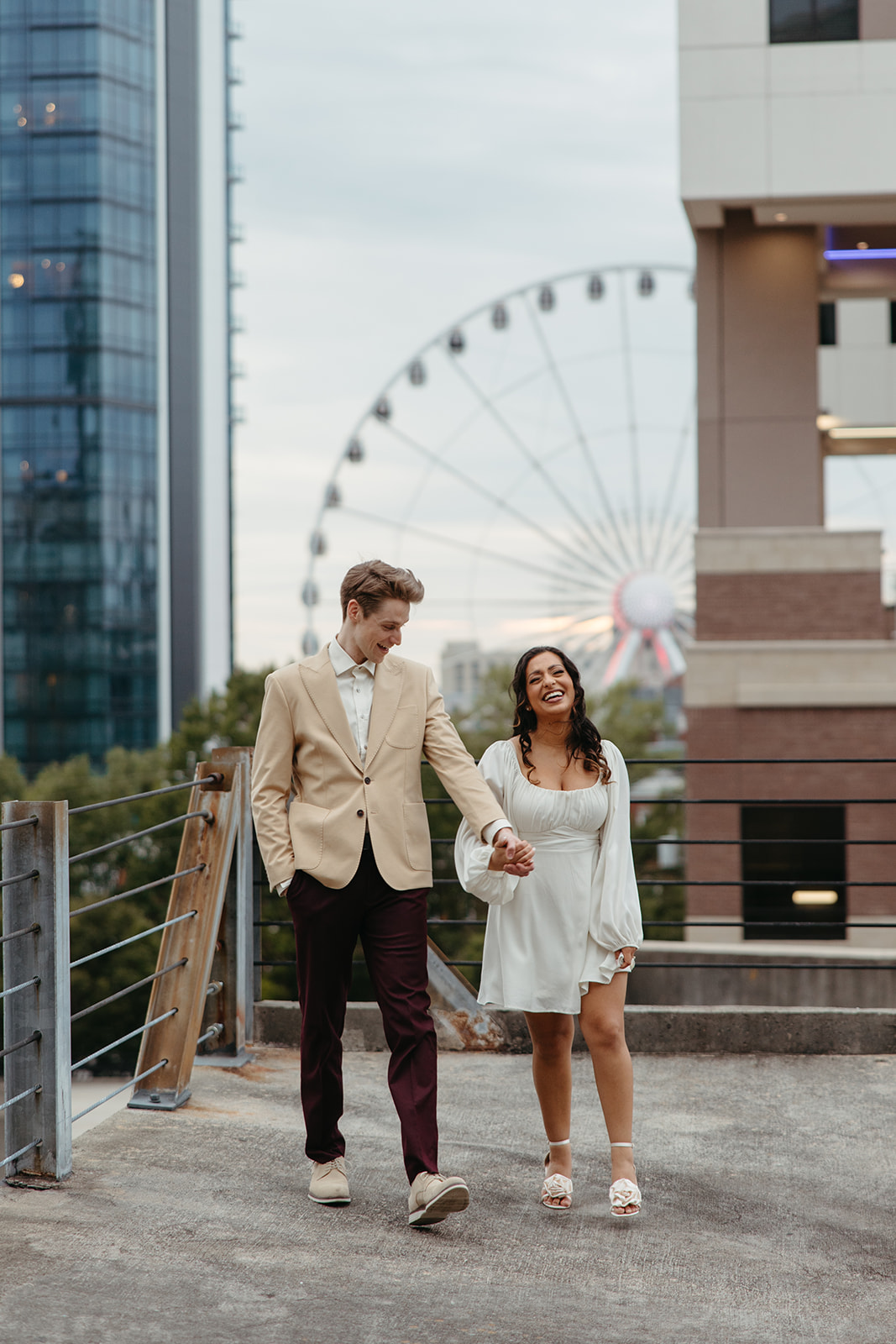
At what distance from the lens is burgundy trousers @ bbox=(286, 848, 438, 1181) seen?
4297mm

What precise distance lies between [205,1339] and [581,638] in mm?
34854

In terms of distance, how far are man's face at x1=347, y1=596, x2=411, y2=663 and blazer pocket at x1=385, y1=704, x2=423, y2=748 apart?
0.59 feet

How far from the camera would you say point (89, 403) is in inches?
3152

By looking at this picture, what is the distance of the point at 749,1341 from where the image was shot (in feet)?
11.8

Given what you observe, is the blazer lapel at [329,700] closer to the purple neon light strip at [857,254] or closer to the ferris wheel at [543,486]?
the purple neon light strip at [857,254]

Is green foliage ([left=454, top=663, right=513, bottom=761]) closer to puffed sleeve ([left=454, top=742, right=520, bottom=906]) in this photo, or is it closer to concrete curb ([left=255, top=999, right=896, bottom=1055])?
concrete curb ([left=255, top=999, right=896, bottom=1055])

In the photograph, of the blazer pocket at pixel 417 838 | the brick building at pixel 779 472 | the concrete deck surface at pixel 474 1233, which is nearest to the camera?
the concrete deck surface at pixel 474 1233

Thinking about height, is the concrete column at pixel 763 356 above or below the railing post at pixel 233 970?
above

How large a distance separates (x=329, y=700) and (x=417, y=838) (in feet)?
1.59

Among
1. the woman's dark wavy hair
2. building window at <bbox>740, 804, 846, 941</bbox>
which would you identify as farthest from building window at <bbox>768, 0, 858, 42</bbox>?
the woman's dark wavy hair

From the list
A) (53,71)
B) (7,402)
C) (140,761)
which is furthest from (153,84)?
(140,761)

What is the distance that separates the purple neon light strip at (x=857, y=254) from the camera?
20969mm

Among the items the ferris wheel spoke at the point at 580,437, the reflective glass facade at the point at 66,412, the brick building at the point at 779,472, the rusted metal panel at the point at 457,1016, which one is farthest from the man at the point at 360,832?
the reflective glass facade at the point at 66,412

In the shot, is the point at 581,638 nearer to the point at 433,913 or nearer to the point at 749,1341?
the point at 433,913
